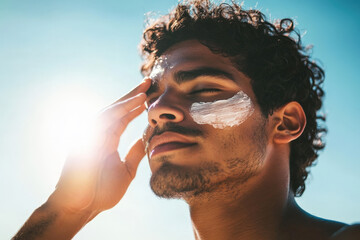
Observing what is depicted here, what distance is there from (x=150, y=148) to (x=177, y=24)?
5.09ft

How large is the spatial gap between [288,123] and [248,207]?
91cm

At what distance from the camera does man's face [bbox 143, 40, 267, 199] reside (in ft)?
7.97

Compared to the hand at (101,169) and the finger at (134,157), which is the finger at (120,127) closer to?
the hand at (101,169)

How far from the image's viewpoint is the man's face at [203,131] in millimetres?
2428

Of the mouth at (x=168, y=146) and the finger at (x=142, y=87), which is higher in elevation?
the finger at (x=142, y=87)

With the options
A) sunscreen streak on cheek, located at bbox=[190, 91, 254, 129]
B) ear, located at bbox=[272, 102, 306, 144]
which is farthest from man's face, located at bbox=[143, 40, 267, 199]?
ear, located at bbox=[272, 102, 306, 144]

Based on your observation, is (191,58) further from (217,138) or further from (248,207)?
(248,207)

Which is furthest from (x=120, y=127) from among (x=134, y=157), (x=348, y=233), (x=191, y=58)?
(x=348, y=233)

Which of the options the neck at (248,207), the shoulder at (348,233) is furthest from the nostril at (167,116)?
the shoulder at (348,233)

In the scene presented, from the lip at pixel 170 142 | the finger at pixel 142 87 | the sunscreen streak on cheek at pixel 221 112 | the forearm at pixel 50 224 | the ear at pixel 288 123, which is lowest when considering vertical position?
the forearm at pixel 50 224

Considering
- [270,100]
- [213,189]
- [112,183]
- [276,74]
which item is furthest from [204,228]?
[276,74]

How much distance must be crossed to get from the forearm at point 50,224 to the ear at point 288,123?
6.56ft

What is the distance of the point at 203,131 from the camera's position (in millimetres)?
2523

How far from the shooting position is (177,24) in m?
3.46
